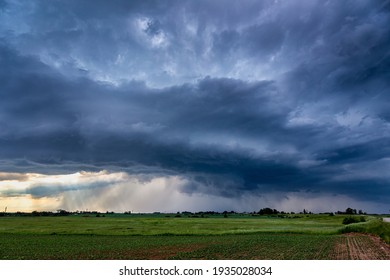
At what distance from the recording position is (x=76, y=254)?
145 ft

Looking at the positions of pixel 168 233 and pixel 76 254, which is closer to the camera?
pixel 76 254

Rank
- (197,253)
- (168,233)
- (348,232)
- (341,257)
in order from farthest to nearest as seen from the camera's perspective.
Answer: (348,232)
(168,233)
(197,253)
(341,257)

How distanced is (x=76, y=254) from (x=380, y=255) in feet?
123

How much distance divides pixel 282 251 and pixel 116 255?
21136mm

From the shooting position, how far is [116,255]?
43.0 m

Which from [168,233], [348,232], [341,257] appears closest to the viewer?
[341,257]

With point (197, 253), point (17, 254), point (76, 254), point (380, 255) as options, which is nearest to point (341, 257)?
point (380, 255)

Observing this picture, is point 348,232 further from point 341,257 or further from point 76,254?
point 76,254

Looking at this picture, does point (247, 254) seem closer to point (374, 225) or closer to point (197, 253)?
point (197, 253)
